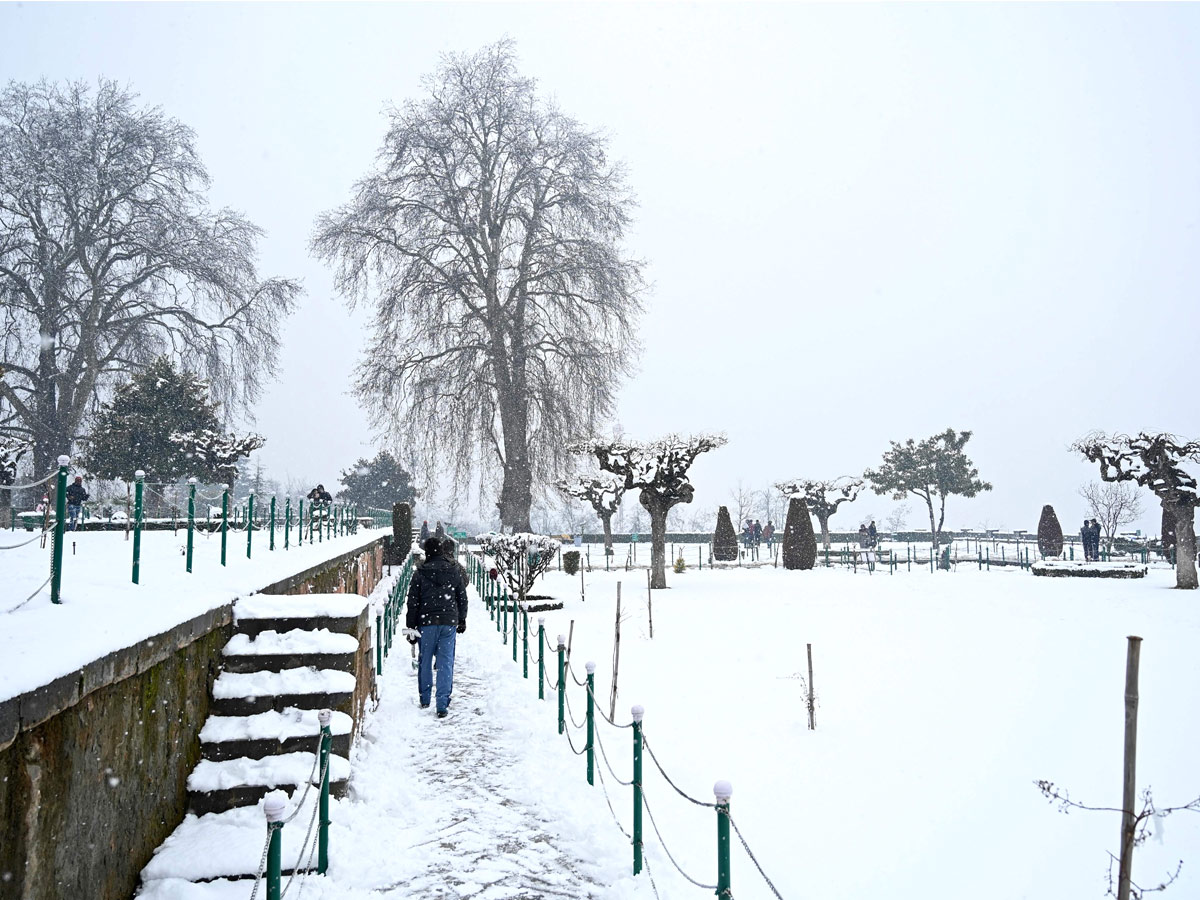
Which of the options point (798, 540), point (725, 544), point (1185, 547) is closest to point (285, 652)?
point (1185, 547)

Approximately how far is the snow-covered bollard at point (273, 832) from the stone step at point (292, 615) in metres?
2.47

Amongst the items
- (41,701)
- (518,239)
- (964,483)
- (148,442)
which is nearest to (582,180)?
(518,239)

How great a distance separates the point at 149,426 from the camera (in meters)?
24.4

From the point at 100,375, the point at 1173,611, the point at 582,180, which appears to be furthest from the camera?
the point at 100,375

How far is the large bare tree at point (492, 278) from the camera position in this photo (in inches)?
870

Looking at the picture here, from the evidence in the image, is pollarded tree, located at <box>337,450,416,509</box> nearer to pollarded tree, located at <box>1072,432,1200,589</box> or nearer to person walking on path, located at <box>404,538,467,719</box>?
pollarded tree, located at <box>1072,432,1200,589</box>

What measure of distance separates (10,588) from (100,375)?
24.1m

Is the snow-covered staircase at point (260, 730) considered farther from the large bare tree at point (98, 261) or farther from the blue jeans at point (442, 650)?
the large bare tree at point (98, 261)

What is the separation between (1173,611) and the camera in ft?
51.9

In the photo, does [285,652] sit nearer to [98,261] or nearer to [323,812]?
[323,812]

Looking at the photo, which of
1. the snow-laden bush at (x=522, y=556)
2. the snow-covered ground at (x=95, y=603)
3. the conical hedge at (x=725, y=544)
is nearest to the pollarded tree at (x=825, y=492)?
the conical hedge at (x=725, y=544)

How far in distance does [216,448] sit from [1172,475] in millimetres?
27758

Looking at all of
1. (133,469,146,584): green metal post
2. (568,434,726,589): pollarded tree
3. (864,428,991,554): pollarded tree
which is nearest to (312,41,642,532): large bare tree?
(568,434,726,589): pollarded tree

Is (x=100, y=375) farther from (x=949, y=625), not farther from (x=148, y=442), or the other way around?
(x=949, y=625)
